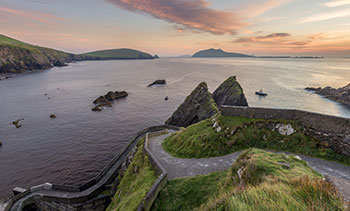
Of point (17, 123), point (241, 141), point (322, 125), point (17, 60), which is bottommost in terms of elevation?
point (17, 123)

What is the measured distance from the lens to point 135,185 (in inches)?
622

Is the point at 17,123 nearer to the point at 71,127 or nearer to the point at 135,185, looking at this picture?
the point at 71,127

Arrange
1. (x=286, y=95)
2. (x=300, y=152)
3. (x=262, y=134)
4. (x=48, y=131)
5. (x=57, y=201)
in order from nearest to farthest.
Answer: (x=300, y=152)
(x=262, y=134)
(x=57, y=201)
(x=48, y=131)
(x=286, y=95)

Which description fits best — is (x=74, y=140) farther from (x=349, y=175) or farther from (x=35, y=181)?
(x=349, y=175)

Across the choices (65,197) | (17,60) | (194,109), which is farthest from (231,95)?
(17,60)

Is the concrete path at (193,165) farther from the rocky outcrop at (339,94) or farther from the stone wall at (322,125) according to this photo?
the rocky outcrop at (339,94)

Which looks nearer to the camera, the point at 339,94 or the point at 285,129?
the point at 285,129

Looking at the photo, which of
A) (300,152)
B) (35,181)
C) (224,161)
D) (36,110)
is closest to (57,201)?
(35,181)

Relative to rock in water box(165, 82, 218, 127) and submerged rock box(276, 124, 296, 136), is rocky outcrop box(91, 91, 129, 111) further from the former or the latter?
submerged rock box(276, 124, 296, 136)

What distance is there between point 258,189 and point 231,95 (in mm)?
55945

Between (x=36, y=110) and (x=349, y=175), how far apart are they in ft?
263

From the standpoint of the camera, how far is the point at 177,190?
39.7ft

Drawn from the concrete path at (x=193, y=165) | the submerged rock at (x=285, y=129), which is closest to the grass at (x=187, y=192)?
the concrete path at (x=193, y=165)

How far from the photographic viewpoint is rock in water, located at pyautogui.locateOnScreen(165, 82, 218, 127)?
4409cm
